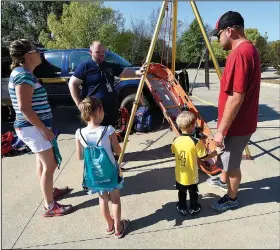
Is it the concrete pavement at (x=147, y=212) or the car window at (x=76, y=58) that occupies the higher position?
the car window at (x=76, y=58)

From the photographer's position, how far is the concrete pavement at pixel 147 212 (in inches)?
106

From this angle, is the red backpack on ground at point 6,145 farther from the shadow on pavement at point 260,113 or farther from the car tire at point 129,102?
the shadow on pavement at point 260,113

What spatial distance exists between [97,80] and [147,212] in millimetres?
1691

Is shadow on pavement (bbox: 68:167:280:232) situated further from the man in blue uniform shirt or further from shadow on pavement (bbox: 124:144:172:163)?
the man in blue uniform shirt

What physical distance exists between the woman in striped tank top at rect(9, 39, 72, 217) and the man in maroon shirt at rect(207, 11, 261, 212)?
5.60 feet


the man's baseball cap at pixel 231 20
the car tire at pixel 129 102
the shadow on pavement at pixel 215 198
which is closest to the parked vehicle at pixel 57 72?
the car tire at pixel 129 102

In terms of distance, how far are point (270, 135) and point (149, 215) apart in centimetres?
370

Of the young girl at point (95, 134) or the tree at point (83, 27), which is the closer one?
the young girl at point (95, 134)

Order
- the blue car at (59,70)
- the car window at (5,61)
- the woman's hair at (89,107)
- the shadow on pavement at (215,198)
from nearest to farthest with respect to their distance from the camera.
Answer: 1. the woman's hair at (89,107)
2. the shadow on pavement at (215,198)
3. the blue car at (59,70)
4. the car window at (5,61)

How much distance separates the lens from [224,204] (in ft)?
10.2

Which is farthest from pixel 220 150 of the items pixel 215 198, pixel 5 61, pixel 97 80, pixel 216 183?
pixel 5 61

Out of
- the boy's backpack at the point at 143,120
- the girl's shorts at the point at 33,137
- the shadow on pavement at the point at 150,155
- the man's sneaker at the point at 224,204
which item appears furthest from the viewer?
the boy's backpack at the point at 143,120

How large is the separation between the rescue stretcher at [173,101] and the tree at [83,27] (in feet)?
41.6

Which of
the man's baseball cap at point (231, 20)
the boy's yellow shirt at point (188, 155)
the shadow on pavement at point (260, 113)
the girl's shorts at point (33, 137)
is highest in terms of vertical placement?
the man's baseball cap at point (231, 20)
